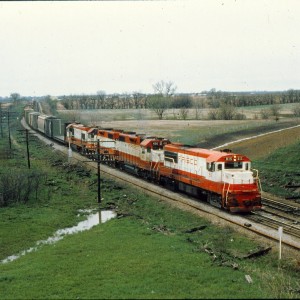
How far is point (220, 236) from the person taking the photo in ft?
79.4

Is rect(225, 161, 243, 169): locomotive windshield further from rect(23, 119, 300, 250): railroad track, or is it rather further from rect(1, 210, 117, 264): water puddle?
rect(1, 210, 117, 264): water puddle

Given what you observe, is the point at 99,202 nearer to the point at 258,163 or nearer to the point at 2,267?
the point at 2,267

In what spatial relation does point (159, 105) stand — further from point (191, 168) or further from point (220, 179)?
point (220, 179)

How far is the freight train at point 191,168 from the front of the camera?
92.0 ft

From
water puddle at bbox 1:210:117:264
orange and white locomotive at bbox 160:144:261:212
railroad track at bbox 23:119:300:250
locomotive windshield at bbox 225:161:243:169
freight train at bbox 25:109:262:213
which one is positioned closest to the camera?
railroad track at bbox 23:119:300:250

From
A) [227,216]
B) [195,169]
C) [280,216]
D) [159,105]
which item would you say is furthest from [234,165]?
[159,105]

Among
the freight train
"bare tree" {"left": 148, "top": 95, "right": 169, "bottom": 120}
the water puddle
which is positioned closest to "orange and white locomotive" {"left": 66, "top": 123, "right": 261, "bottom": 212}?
the freight train

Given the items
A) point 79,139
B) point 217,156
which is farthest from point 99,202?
point 79,139

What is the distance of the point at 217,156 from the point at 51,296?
1549 centimetres

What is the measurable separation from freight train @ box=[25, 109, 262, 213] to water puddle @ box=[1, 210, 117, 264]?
16.6ft

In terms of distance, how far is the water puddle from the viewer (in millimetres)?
25069

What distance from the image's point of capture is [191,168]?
32.4 meters

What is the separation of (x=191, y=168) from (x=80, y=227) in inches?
344

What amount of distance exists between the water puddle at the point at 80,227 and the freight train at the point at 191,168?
5.07 metres
